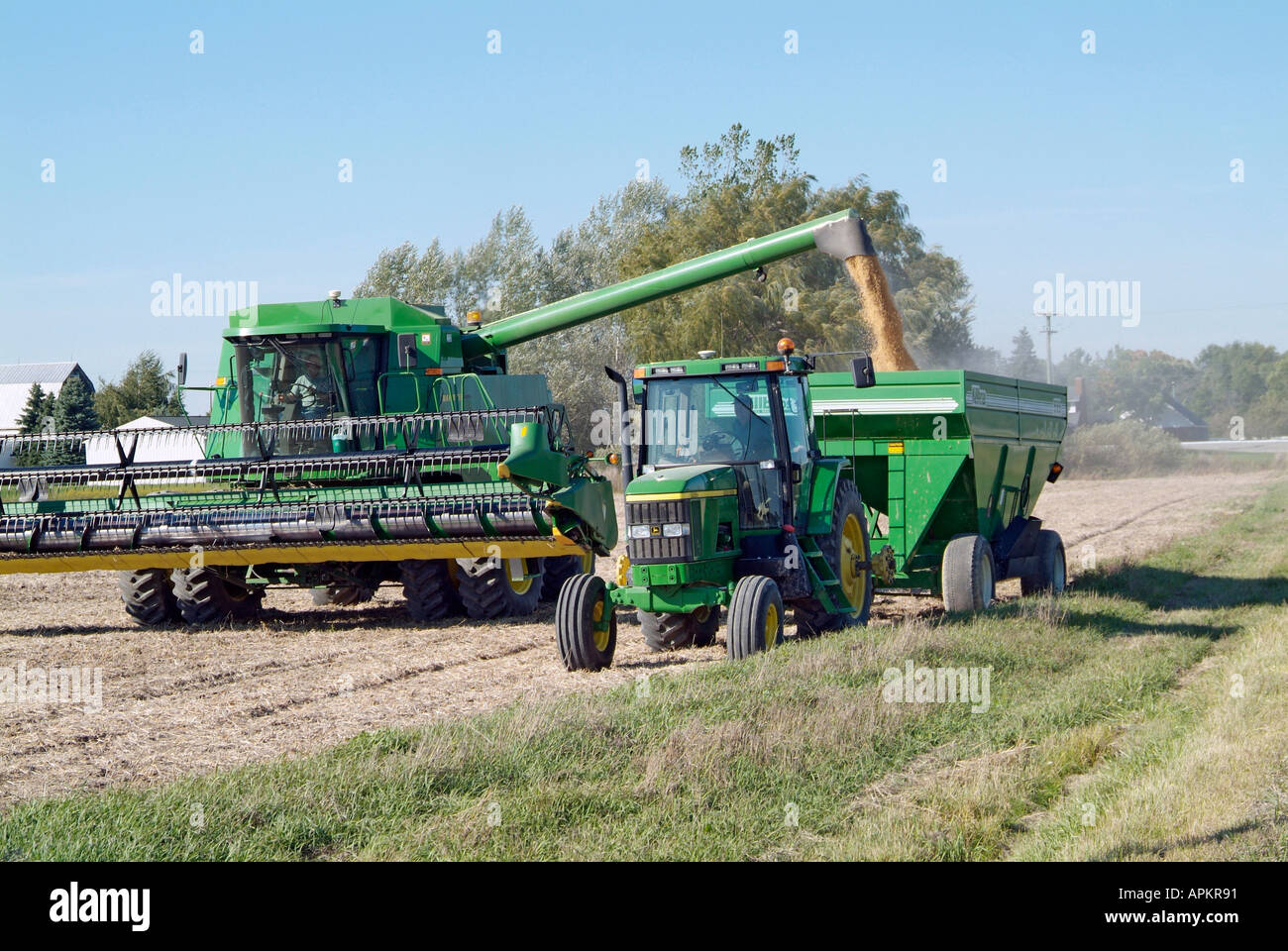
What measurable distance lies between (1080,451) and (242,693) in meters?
42.0

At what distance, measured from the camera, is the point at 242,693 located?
9086mm

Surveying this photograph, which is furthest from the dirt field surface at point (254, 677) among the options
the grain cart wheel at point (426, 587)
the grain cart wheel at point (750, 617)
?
the grain cart wheel at point (750, 617)

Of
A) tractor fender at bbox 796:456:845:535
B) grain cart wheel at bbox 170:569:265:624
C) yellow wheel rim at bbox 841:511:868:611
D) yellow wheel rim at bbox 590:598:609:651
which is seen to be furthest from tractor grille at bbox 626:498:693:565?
grain cart wheel at bbox 170:569:265:624

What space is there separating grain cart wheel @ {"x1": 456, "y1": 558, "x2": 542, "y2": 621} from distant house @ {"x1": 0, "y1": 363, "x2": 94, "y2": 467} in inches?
2570

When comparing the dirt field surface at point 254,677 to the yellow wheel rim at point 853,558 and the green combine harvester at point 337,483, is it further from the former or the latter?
the yellow wheel rim at point 853,558

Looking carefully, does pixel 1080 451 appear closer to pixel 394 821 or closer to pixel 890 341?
pixel 890 341

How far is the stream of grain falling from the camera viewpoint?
45.5 feet

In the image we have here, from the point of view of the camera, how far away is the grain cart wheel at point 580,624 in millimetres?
9539

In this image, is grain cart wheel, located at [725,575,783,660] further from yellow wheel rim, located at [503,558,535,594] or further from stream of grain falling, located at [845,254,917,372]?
stream of grain falling, located at [845,254,917,372]

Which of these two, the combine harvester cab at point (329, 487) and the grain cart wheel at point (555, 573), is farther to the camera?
the grain cart wheel at point (555, 573)

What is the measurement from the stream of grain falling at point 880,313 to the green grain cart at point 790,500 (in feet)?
4.13

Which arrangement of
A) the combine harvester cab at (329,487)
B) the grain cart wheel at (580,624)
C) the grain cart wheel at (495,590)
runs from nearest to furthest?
the grain cart wheel at (580,624) → the combine harvester cab at (329,487) → the grain cart wheel at (495,590)

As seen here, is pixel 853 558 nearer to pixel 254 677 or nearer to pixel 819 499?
pixel 819 499
